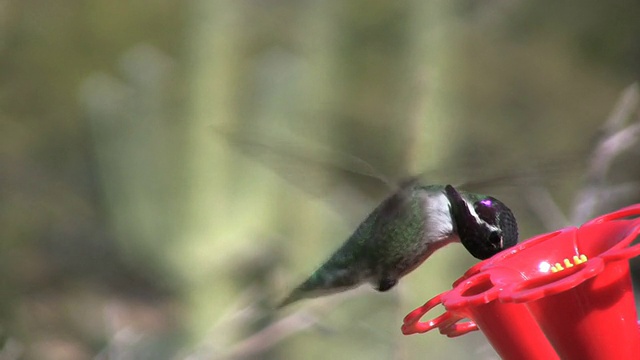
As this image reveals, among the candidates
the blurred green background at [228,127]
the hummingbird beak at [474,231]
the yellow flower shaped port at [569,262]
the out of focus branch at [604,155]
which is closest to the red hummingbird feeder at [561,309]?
the yellow flower shaped port at [569,262]

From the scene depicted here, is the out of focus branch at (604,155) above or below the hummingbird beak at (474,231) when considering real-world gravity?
above

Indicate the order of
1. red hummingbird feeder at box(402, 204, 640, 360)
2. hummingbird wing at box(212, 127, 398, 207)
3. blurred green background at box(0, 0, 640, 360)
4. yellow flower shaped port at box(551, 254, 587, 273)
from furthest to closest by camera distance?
blurred green background at box(0, 0, 640, 360)
hummingbird wing at box(212, 127, 398, 207)
yellow flower shaped port at box(551, 254, 587, 273)
red hummingbird feeder at box(402, 204, 640, 360)

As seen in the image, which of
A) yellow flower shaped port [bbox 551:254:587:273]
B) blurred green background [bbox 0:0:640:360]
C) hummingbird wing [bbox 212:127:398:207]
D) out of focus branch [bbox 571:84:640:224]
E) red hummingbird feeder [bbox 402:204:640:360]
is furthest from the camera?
blurred green background [bbox 0:0:640:360]

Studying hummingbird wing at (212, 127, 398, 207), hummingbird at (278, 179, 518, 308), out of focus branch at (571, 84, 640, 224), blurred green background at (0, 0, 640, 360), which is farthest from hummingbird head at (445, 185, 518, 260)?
blurred green background at (0, 0, 640, 360)

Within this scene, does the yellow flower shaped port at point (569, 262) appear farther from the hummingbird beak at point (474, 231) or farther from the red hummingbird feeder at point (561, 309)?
the hummingbird beak at point (474, 231)

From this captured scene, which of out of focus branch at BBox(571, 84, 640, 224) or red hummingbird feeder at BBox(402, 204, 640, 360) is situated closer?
red hummingbird feeder at BBox(402, 204, 640, 360)

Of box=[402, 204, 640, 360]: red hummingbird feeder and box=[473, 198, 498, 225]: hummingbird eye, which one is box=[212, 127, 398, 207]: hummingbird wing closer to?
box=[473, 198, 498, 225]: hummingbird eye

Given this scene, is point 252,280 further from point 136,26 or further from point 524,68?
point 524,68
